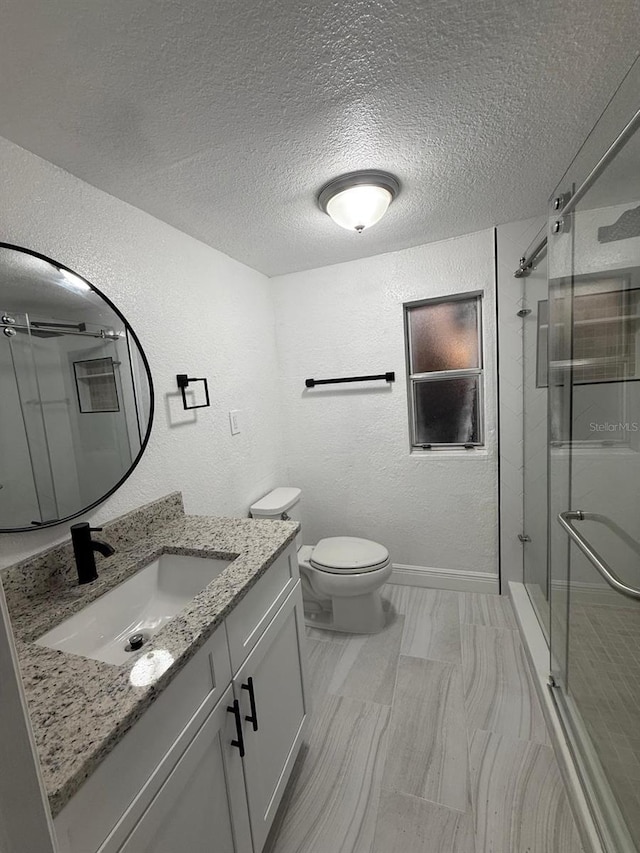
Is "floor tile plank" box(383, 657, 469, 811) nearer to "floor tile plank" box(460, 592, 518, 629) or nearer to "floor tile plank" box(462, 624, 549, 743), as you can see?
"floor tile plank" box(462, 624, 549, 743)

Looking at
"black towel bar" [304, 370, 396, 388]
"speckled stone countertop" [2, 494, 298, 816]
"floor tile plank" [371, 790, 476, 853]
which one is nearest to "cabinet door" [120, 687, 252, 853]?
"speckled stone countertop" [2, 494, 298, 816]

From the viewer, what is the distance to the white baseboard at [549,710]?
1024 mm

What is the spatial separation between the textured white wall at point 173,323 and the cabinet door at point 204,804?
71 centimetres

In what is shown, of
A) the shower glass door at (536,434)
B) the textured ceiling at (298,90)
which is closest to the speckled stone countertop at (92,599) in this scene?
the textured ceiling at (298,90)

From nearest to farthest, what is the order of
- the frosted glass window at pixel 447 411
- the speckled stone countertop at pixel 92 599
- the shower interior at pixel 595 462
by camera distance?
the speckled stone countertop at pixel 92 599, the shower interior at pixel 595 462, the frosted glass window at pixel 447 411

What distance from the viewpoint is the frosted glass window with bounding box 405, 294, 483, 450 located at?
211 centimetres

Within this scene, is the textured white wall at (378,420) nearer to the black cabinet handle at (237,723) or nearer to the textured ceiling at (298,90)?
the textured ceiling at (298,90)

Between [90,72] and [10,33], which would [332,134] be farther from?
[10,33]

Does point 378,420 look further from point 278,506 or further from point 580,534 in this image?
point 580,534

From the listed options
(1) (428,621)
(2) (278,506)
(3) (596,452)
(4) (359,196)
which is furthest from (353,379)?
(1) (428,621)

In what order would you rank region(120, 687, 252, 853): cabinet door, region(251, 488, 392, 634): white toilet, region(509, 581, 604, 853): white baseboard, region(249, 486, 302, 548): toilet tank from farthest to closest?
region(249, 486, 302, 548): toilet tank
region(251, 488, 392, 634): white toilet
region(509, 581, 604, 853): white baseboard
region(120, 687, 252, 853): cabinet door

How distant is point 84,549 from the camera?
1.04 metres

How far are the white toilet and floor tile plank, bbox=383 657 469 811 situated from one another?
32cm

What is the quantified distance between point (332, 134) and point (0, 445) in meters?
1.34
